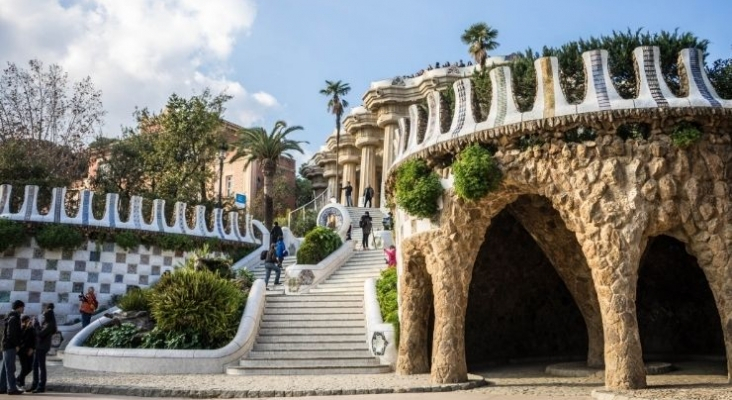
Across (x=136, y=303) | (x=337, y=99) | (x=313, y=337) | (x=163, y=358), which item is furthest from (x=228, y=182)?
(x=163, y=358)

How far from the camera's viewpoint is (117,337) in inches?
638

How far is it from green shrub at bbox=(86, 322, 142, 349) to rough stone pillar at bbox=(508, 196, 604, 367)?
9444 mm

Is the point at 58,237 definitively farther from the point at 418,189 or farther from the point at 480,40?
the point at 480,40

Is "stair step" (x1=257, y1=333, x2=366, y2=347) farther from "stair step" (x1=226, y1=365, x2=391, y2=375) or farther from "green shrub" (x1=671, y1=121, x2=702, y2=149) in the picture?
"green shrub" (x1=671, y1=121, x2=702, y2=149)

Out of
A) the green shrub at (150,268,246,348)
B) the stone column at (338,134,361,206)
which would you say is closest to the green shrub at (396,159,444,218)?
the green shrub at (150,268,246,348)

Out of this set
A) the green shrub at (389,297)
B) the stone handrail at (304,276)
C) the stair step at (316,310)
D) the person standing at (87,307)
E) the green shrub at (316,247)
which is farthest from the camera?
the green shrub at (316,247)

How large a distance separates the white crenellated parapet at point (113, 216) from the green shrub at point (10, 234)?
1.17ft

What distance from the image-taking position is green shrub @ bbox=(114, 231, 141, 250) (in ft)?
78.5

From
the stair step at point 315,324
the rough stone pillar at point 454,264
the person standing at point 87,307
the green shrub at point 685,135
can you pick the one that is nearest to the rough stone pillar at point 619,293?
the green shrub at point 685,135

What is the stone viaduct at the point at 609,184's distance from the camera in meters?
10.8

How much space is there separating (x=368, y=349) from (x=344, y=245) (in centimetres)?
868

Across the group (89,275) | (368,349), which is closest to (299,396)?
(368,349)

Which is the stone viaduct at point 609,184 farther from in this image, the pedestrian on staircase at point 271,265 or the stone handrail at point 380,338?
the pedestrian on staircase at point 271,265

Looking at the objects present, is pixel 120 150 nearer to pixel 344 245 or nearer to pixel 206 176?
pixel 206 176
